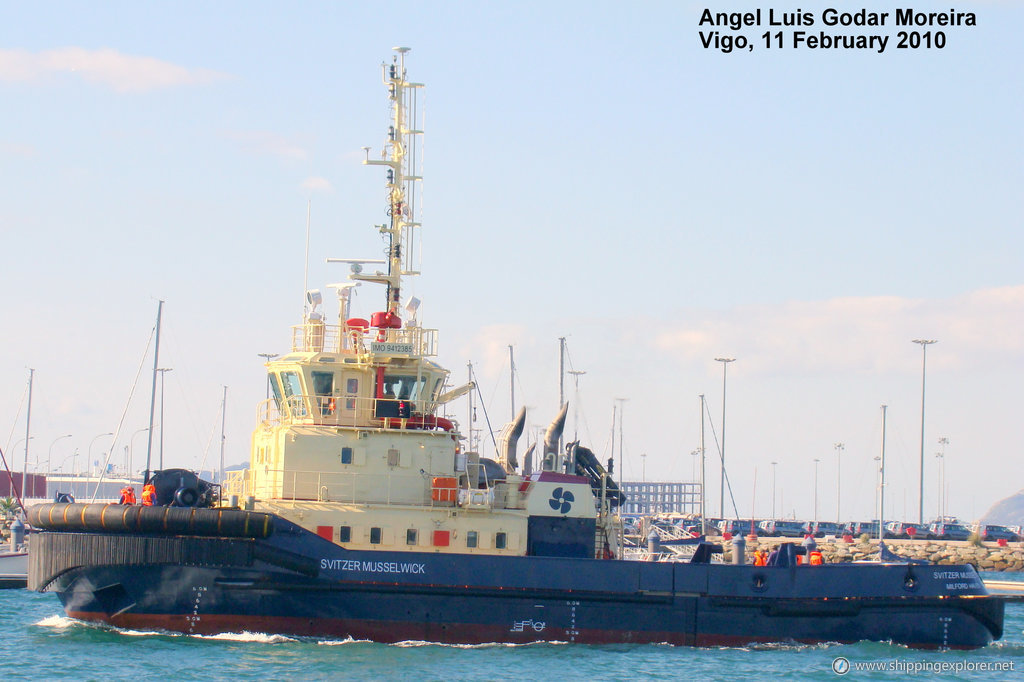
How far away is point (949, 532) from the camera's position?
6506 cm

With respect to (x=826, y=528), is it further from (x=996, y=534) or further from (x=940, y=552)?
(x=940, y=552)

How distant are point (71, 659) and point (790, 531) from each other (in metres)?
53.7

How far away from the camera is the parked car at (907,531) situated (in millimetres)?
61250

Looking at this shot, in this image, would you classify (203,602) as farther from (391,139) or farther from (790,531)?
(790,531)

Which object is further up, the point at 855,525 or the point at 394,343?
the point at 394,343

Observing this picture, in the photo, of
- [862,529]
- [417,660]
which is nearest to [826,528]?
[862,529]

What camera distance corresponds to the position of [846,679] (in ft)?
59.7

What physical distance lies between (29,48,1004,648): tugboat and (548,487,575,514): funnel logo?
0.11ft

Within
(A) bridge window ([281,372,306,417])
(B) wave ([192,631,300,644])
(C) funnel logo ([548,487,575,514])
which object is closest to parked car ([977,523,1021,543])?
(C) funnel logo ([548,487,575,514])

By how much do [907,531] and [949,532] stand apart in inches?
92.7

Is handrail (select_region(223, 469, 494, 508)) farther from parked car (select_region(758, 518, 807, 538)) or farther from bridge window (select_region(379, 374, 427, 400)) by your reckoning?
parked car (select_region(758, 518, 807, 538))

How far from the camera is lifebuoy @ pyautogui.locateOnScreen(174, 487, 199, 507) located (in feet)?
65.3

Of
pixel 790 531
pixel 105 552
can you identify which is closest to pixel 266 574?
pixel 105 552

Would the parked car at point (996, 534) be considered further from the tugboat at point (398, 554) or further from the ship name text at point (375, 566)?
the ship name text at point (375, 566)
